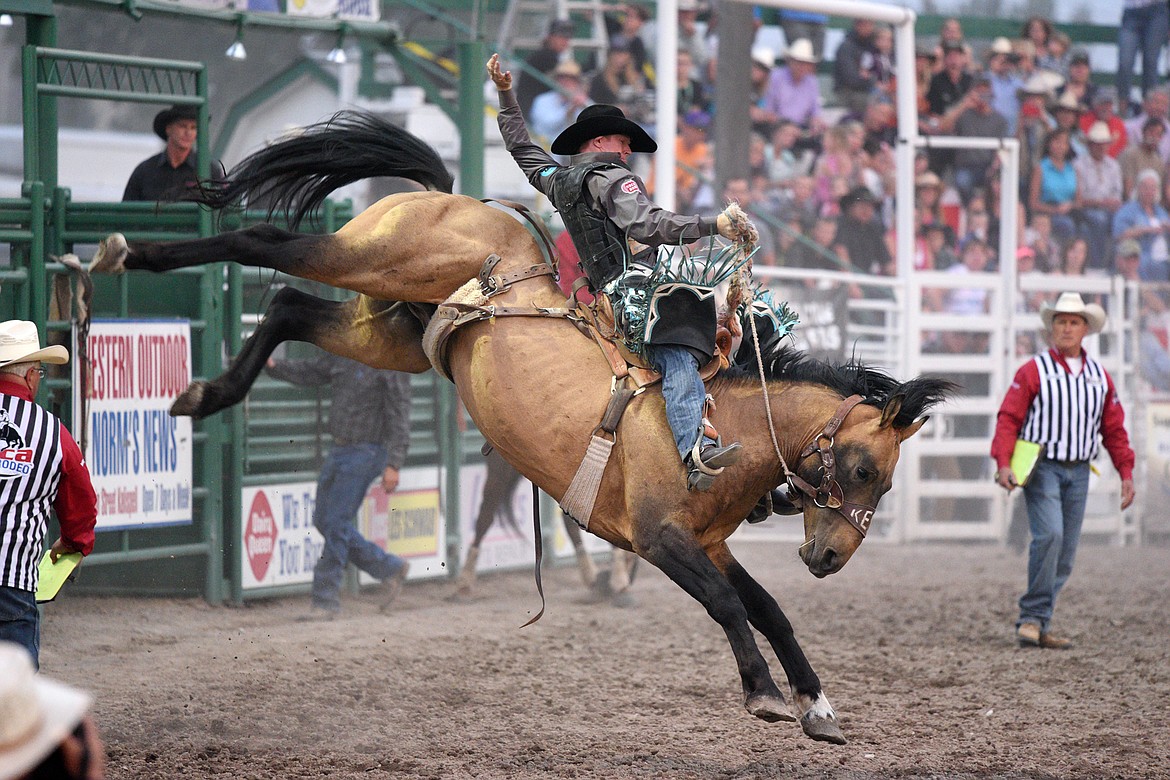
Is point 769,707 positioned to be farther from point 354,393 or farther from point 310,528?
point 310,528

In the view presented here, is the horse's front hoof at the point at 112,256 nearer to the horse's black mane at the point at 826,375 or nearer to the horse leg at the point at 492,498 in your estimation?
the horse's black mane at the point at 826,375

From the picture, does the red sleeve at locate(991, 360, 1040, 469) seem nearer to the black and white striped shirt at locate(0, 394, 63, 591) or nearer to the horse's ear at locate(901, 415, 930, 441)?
the horse's ear at locate(901, 415, 930, 441)

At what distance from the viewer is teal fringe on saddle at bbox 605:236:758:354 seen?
468cm

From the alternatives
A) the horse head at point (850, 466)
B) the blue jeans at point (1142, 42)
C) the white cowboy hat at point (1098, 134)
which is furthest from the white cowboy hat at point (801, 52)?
the horse head at point (850, 466)

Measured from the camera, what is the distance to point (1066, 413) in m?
6.87

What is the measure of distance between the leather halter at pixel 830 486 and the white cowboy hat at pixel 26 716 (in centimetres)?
320

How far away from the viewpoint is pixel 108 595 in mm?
7133

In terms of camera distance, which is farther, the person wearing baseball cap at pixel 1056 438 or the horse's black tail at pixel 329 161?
the person wearing baseball cap at pixel 1056 438

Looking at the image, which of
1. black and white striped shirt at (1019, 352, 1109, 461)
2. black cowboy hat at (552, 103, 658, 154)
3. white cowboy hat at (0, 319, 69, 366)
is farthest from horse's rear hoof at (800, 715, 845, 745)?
black and white striped shirt at (1019, 352, 1109, 461)

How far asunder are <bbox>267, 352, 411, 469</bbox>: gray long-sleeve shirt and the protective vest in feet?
9.15

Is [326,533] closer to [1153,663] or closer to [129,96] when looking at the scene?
[129,96]

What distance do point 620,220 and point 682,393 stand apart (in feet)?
2.13

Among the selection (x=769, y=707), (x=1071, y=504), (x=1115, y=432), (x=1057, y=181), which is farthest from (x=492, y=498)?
(x=1057, y=181)

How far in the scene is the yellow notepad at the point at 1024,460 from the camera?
6836 millimetres
